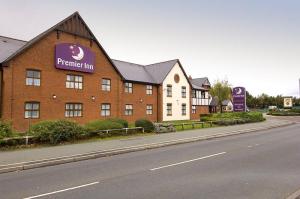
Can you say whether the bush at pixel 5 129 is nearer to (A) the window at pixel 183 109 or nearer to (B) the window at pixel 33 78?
(B) the window at pixel 33 78

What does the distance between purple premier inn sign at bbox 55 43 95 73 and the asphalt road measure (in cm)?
1860

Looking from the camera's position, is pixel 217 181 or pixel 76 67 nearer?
pixel 217 181

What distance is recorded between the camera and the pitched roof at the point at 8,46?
25753 mm

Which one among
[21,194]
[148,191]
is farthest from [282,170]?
[21,194]

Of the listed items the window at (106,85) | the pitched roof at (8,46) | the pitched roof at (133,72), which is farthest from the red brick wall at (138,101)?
the pitched roof at (8,46)

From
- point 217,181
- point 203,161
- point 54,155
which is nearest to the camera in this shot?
point 217,181

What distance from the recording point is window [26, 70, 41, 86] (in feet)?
86.0

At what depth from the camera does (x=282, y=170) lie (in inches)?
383

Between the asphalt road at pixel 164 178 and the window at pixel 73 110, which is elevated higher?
the window at pixel 73 110

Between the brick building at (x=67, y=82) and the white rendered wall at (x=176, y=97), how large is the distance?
8.13 feet

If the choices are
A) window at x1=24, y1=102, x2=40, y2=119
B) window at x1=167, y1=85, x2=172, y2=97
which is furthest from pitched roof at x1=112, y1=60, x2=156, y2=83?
window at x1=24, y1=102, x2=40, y2=119

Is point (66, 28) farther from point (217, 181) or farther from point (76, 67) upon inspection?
point (217, 181)

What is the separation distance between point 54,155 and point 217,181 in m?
7.99

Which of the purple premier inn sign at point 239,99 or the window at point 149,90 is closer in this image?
the purple premier inn sign at point 239,99
